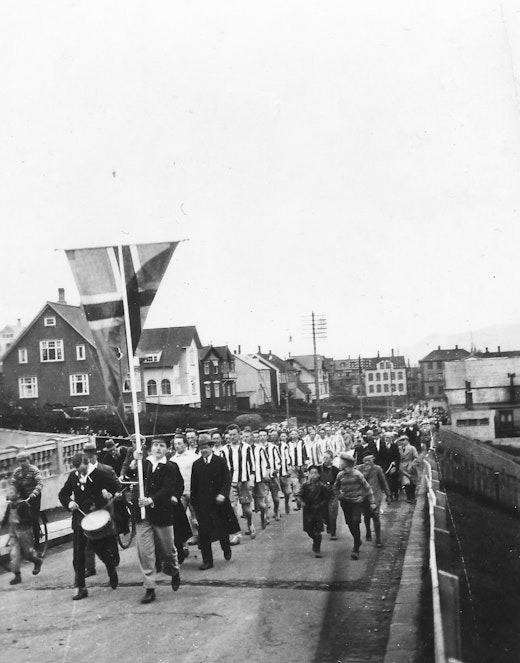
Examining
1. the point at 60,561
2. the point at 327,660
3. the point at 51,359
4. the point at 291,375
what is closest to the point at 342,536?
the point at 60,561

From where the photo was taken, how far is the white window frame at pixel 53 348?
44.0m

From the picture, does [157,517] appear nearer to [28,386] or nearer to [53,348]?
[28,386]

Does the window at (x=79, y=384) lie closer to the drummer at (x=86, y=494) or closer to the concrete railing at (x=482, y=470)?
the concrete railing at (x=482, y=470)

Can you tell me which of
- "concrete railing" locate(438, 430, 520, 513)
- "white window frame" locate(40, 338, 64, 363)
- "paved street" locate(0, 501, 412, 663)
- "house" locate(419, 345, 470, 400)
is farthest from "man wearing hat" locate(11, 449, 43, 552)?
"house" locate(419, 345, 470, 400)

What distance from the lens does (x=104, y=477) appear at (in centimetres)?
936

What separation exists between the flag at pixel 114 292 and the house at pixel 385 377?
118473 mm

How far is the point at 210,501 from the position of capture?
10188 mm

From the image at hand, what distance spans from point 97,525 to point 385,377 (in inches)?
4841

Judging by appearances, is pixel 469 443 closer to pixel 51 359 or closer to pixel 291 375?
pixel 51 359

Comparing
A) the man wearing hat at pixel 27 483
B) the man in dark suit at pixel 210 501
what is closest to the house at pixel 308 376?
the man wearing hat at pixel 27 483

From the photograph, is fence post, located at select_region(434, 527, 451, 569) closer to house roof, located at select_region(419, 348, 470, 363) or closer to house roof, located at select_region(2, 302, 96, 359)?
house roof, located at select_region(2, 302, 96, 359)

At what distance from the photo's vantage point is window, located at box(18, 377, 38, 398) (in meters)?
43.3

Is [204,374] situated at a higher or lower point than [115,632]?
higher

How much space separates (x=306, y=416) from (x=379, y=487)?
53.5 metres
